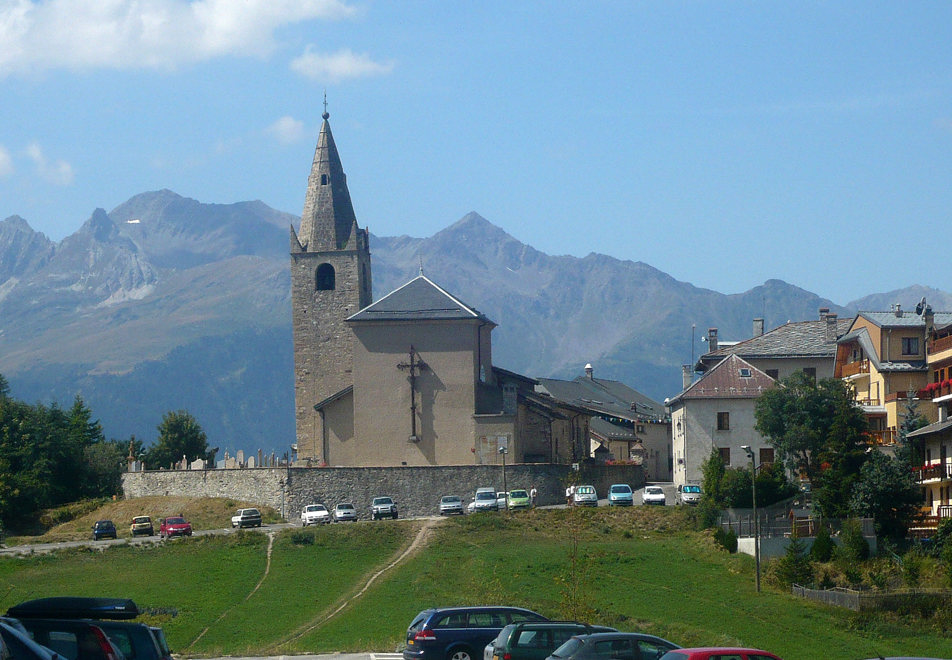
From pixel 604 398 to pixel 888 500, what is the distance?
66.6 m

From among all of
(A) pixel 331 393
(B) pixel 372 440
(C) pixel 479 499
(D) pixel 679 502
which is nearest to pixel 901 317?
(D) pixel 679 502

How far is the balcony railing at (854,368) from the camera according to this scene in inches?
2731

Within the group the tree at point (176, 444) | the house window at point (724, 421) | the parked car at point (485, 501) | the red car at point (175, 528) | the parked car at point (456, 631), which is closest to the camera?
the parked car at point (456, 631)

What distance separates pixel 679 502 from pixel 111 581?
29236mm

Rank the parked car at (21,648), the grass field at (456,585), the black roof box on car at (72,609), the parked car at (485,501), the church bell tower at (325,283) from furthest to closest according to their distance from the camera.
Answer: the church bell tower at (325,283), the parked car at (485,501), the grass field at (456,585), the black roof box on car at (72,609), the parked car at (21,648)

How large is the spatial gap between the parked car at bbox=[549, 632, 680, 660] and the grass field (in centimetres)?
859

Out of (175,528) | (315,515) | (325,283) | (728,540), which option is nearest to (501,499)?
(315,515)

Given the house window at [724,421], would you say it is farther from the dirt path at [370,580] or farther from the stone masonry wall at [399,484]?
the dirt path at [370,580]

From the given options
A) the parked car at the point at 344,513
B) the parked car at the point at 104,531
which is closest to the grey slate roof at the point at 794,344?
the parked car at the point at 344,513

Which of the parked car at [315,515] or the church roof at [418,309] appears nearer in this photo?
the parked car at [315,515]

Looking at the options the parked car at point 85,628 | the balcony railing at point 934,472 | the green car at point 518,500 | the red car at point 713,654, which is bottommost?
the red car at point 713,654

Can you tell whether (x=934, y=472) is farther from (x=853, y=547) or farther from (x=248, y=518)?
(x=248, y=518)

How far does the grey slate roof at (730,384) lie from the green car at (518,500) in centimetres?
1160

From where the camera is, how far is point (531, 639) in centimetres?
2577
